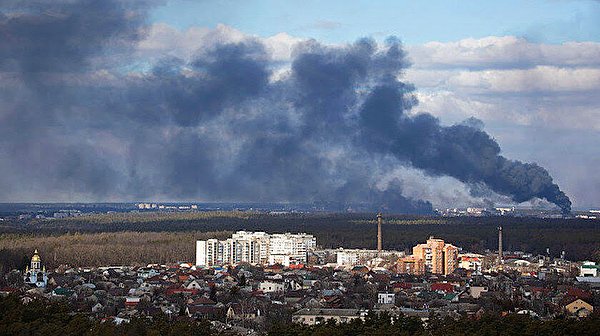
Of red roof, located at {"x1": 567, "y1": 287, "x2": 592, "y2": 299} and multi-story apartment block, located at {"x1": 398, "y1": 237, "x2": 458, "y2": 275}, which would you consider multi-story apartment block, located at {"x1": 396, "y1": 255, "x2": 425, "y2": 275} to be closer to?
multi-story apartment block, located at {"x1": 398, "y1": 237, "x2": 458, "y2": 275}

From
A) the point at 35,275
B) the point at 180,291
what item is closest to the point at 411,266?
the point at 180,291

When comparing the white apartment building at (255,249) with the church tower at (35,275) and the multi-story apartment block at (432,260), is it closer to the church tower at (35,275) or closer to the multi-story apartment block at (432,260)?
the multi-story apartment block at (432,260)

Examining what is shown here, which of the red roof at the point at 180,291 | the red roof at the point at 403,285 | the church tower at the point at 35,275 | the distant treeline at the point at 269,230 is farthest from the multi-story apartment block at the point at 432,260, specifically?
the church tower at the point at 35,275

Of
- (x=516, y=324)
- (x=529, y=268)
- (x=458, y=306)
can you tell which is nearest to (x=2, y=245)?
(x=529, y=268)

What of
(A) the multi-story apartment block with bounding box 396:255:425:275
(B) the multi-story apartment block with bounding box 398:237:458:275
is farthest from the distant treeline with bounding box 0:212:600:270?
(A) the multi-story apartment block with bounding box 396:255:425:275

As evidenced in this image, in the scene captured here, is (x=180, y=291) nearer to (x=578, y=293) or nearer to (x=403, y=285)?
(x=403, y=285)

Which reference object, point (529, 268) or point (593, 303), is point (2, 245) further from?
point (593, 303)
